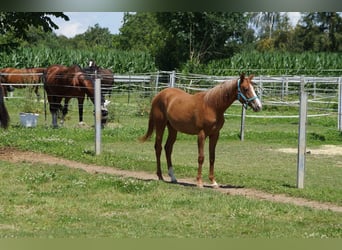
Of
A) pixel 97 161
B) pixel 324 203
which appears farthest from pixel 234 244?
pixel 97 161

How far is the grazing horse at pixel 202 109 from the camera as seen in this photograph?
282 inches

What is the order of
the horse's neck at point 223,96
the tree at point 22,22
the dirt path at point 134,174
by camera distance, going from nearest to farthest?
the dirt path at point 134,174 < the horse's neck at point 223,96 < the tree at point 22,22

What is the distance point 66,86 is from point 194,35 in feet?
27.9

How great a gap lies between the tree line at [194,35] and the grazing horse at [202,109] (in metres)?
1.21

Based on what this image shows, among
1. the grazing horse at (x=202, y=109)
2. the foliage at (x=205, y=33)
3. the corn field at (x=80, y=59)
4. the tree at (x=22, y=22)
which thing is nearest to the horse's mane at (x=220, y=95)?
the grazing horse at (x=202, y=109)

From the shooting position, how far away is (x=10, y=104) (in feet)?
61.6

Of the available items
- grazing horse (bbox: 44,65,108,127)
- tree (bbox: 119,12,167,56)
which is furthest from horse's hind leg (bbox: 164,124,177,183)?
tree (bbox: 119,12,167,56)

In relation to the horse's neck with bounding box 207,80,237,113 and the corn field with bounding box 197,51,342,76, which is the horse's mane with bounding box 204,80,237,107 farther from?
the corn field with bounding box 197,51,342,76

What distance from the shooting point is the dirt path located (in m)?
6.66

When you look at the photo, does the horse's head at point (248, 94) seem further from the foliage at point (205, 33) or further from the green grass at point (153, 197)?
the foliage at point (205, 33)

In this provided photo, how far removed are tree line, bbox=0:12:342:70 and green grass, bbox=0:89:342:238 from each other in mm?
2115

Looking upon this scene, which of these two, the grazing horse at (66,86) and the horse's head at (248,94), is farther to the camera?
the grazing horse at (66,86)

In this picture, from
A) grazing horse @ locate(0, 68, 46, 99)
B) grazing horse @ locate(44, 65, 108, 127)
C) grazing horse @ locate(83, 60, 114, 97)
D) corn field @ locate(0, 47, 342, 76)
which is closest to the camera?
grazing horse @ locate(44, 65, 108, 127)

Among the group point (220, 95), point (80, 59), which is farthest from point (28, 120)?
point (80, 59)
